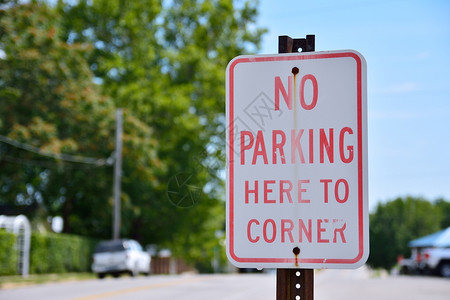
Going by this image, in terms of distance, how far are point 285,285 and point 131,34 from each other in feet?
147

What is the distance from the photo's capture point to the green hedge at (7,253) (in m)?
27.7

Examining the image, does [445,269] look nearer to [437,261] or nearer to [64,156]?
[437,261]

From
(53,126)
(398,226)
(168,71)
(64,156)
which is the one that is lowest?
(398,226)

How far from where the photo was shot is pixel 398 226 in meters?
117

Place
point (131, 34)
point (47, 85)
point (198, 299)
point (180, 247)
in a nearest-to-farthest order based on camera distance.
A: point (198, 299) < point (47, 85) < point (131, 34) < point (180, 247)

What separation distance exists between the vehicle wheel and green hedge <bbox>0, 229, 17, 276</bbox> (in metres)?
18.9

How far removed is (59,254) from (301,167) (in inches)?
1256

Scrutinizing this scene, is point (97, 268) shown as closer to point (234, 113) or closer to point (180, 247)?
point (180, 247)

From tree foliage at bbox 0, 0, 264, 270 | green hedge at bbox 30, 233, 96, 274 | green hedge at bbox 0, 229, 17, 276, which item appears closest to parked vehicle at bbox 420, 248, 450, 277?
tree foliage at bbox 0, 0, 264, 270

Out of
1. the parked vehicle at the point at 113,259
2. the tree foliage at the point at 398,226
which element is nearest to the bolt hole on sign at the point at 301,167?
the parked vehicle at the point at 113,259

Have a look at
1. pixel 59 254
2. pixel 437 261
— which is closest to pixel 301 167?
pixel 59 254

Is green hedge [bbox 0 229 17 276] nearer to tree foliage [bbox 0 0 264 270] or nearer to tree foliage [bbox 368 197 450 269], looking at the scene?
tree foliage [bbox 0 0 264 270]

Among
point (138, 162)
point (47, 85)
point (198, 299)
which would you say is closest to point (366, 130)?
point (198, 299)

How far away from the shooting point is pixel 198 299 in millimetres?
17969
